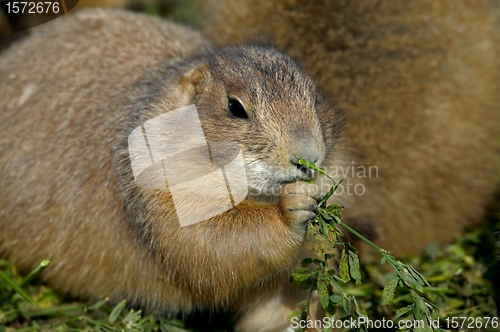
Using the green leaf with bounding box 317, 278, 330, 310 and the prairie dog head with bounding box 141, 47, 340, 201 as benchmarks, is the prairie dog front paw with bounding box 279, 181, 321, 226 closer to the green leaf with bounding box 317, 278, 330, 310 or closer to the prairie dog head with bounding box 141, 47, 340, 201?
the prairie dog head with bounding box 141, 47, 340, 201

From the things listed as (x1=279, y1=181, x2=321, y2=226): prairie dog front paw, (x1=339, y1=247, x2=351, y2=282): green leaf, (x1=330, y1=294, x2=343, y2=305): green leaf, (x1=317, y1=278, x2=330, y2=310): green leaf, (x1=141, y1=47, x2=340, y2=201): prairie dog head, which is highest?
(x1=141, y1=47, x2=340, y2=201): prairie dog head

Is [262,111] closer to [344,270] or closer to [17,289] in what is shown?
[344,270]

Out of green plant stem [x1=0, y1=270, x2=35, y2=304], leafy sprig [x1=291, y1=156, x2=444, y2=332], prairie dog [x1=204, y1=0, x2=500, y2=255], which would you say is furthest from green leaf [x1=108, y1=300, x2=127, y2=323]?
prairie dog [x1=204, y1=0, x2=500, y2=255]

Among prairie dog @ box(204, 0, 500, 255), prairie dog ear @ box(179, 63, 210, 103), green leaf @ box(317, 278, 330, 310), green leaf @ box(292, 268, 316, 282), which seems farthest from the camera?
prairie dog @ box(204, 0, 500, 255)

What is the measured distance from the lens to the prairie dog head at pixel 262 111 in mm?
3117

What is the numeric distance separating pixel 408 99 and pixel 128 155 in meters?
2.22

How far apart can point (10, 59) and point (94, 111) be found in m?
1.05

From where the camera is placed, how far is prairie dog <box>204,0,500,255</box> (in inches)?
180

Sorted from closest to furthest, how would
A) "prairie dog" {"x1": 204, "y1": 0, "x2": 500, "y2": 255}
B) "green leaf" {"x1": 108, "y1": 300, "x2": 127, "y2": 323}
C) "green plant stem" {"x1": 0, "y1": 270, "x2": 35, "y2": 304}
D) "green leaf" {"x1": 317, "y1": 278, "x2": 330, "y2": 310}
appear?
"green leaf" {"x1": 317, "y1": 278, "x2": 330, "y2": 310}, "green leaf" {"x1": 108, "y1": 300, "x2": 127, "y2": 323}, "green plant stem" {"x1": 0, "y1": 270, "x2": 35, "y2": 304}, "prairie dog" {"x1": 204, "y1": 0, "x2": 500, "y2": 255}

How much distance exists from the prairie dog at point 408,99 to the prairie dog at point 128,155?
64 cm

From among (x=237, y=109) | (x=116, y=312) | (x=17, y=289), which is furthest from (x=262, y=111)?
(x=17, y=289)

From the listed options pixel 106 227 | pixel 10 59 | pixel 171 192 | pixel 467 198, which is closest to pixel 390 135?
pixel 467 198

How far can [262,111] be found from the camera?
3.24 metres

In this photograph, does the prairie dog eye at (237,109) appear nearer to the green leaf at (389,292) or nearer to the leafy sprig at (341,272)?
the leafy sprig at (341,272)
